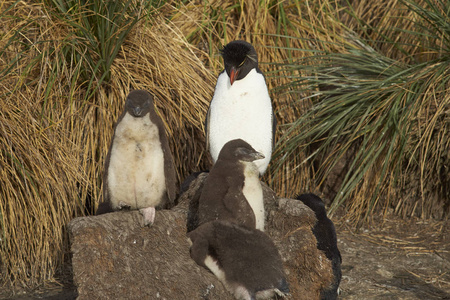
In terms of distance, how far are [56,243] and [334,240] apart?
6.26ft

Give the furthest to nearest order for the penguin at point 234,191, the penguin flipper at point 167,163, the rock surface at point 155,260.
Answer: the penguin flipper at point 167,163 < the penguin at point 234,191 < the rock surface at point 155,260

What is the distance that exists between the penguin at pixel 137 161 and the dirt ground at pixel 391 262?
3.04 ft

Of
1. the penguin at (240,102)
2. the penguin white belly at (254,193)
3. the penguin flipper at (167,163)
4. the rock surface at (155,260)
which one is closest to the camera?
the rock surface at (155,260)

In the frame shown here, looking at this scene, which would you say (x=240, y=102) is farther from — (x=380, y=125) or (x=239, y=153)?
(x=380, y=125)

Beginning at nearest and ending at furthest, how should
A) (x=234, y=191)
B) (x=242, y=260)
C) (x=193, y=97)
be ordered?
(x=242, y=260), (x=234, y=191), (x=193, y=97)

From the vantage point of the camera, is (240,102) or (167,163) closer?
(167,163)

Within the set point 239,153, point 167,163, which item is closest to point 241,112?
point 239,153

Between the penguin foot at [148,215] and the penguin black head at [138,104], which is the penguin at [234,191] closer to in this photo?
the penguin foot at [148,215]

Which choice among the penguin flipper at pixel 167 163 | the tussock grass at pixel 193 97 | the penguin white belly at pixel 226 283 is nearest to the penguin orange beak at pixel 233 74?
the tussock grass at pixel 193 97

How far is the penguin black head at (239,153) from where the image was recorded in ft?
12.7

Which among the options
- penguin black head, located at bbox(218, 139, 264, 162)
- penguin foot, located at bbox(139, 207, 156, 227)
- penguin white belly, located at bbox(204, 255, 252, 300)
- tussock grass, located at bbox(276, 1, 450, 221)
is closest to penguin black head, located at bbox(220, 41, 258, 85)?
penguin black head, located at bbox(218, 139, 264, 162)

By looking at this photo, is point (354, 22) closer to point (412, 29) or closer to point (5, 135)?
point (412, 29)

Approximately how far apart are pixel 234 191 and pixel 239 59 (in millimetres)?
Answer: 1183

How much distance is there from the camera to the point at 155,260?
3.53 meters
